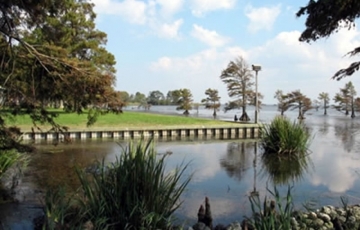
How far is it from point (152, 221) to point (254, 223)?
1003 mm

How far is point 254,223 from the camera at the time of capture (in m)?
3.41

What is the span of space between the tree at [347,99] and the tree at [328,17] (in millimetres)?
32124

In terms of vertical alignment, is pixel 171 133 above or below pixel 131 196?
below

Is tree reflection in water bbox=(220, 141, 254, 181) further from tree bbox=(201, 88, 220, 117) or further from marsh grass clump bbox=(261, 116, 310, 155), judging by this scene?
tree bbox=(201, 88, 220, 117)

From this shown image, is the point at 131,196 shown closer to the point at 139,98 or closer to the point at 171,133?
the point at 171,133

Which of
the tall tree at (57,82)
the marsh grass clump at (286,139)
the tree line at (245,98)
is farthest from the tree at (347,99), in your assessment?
the tall tree at (57,82)

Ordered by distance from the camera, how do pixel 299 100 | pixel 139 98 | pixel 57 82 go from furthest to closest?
pixel 139 98 → pixel 299 100 → pixel 57 82

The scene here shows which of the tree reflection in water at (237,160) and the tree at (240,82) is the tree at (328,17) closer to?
the tree reflection in water at (237,160)

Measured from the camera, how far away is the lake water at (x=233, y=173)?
5.58 meters

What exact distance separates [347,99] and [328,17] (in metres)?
35.1

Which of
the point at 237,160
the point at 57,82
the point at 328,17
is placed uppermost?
the point at 328,17

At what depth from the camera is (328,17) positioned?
4855mm

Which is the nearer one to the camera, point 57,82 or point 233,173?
point 57,82

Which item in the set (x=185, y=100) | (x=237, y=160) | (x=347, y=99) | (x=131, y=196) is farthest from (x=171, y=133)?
(x=347, y=99)
